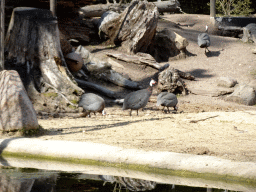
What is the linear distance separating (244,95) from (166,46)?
4307 millimetres

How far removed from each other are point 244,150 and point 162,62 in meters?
9.16

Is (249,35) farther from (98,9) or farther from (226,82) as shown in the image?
(98,9)

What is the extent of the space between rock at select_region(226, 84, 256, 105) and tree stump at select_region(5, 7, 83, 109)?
4343mm

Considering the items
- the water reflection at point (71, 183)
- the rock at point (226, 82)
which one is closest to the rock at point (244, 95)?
the rock at point (226, 82)

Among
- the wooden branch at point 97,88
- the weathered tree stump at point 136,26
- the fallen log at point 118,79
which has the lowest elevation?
Result: the fallen log at point 118,79

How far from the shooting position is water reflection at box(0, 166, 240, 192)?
3484mm

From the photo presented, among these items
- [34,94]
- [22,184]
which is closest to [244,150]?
[22,184]

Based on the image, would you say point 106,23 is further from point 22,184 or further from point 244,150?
point 22,184

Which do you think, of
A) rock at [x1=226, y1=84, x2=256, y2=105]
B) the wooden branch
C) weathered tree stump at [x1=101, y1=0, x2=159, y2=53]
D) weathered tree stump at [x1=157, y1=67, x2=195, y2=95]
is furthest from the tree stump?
weathered tree stump at [x1=101, y1=0, x2=159, y2=53]

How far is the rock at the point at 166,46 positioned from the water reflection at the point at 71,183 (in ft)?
33.7

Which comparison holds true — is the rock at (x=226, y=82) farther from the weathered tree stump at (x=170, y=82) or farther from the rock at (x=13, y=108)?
the rock at (x=13, y=108)

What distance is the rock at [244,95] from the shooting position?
406 inches

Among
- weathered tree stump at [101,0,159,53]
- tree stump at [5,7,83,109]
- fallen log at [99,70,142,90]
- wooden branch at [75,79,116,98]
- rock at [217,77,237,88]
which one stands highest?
tree stump at [5,7,83,109]

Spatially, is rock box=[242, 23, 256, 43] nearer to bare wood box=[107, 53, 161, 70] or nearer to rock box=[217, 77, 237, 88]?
rock box=[217, 77, 237, 88]
